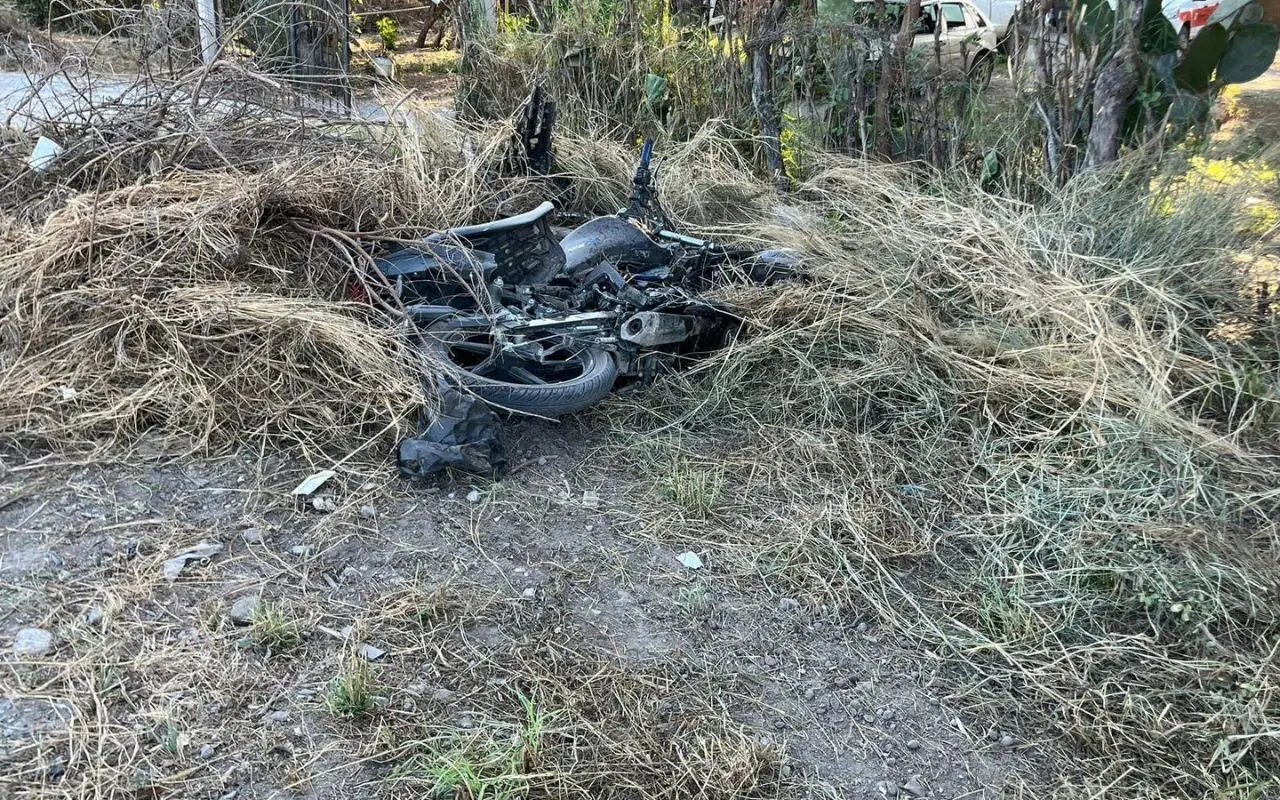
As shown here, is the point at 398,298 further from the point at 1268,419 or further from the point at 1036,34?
the point at 1036,34

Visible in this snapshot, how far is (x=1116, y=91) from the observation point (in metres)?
4.71

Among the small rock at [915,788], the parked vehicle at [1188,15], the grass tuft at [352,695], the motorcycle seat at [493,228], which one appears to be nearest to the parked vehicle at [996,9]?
the parked vehicle at [1188,15]

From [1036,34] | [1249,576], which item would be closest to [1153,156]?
A: [1036,34]

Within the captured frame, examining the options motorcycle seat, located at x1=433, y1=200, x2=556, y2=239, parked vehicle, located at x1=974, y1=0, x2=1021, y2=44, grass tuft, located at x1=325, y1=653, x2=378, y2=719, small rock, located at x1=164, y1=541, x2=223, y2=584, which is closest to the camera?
grass tuft, located at x1=325, y1=653, x2=378, y2=719

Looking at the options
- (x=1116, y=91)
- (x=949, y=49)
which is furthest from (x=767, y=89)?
(x=1116, y=91)

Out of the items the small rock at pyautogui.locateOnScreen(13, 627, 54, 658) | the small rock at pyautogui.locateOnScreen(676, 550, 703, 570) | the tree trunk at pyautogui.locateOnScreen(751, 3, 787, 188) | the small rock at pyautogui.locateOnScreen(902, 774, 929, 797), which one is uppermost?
the tree trunk at pyautogui.locateOnScreen(751, 3, 787, 188)

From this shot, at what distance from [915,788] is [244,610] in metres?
2.02

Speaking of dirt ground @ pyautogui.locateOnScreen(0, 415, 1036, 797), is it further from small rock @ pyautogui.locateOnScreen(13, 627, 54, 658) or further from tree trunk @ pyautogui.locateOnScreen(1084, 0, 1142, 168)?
tree trunk @ pyautogui.locateOnScreen(1084, 0, 1142, 168)

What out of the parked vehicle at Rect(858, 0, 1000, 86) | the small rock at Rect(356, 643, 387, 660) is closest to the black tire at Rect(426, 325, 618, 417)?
the small rock at Rect(356, 643, 387, 660)

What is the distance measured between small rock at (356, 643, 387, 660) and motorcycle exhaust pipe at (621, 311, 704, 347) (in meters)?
1.83

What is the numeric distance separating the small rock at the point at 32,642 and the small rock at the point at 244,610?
0.46m

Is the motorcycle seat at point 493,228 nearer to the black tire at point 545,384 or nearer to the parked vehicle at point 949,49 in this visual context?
the black tire at point 545,384

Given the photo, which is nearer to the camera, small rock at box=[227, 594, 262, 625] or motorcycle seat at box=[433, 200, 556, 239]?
small rock at box=[227, 594, 262, 625]

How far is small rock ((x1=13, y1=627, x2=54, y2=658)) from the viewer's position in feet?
7.93
